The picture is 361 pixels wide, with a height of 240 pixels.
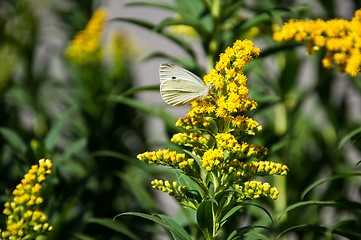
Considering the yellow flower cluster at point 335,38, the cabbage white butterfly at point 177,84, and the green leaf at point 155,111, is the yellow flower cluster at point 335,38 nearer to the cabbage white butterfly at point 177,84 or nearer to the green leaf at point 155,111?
the cabbage white butterfly at point 177,84

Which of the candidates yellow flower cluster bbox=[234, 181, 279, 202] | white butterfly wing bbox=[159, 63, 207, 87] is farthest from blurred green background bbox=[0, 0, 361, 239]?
yellow flower cluster bbox=[234, 181, 279, 202]

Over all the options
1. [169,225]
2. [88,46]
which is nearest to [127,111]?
[88,46]

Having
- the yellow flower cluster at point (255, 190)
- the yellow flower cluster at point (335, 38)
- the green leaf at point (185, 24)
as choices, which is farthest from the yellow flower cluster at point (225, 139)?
the green leaf at point (185, 24)

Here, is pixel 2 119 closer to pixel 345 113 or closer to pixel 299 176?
pixel 299 176

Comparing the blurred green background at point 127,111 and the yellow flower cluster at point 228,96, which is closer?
the yellow flower cluster at point 228,96

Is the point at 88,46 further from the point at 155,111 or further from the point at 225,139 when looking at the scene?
the point at 225,139

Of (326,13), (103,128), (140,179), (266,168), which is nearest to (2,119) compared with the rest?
(103,128)
